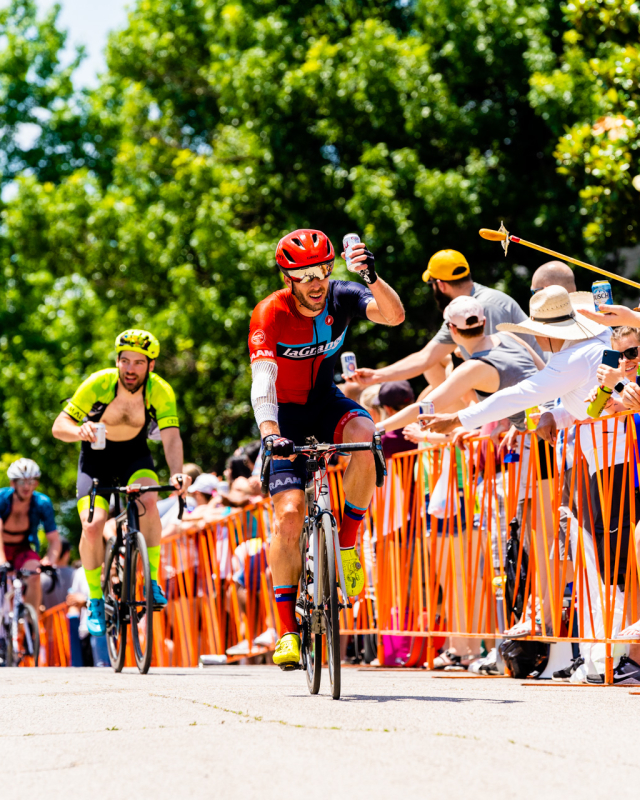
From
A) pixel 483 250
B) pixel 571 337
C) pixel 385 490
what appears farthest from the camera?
pixel 483 250

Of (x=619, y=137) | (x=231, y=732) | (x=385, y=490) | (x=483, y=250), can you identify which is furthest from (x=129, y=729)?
(x=483, y=250)

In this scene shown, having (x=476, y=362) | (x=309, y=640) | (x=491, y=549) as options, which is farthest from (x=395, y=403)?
(x=309, y=640)

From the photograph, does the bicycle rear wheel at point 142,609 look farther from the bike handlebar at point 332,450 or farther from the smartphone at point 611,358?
the smartphone at point 611,358

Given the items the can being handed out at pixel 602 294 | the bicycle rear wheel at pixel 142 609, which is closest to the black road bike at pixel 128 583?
the bicycle rear wheel at pixel 142 609

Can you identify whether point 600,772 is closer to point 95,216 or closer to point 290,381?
point 290,381

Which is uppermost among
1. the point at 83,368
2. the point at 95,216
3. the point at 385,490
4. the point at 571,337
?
the point at 95,216

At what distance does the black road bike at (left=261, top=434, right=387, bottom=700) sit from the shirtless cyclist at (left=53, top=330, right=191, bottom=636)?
9.30ft

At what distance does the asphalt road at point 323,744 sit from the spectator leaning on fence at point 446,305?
116 inches

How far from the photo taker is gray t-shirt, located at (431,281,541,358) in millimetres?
8133

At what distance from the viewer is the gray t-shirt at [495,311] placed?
26.7ft

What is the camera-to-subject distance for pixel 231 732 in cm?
413

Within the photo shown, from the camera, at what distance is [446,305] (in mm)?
8383

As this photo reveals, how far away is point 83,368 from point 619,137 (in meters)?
13.7

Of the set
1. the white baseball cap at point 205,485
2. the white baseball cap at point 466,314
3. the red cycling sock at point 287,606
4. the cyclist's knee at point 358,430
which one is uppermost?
the white baseball cap at point 466,314
